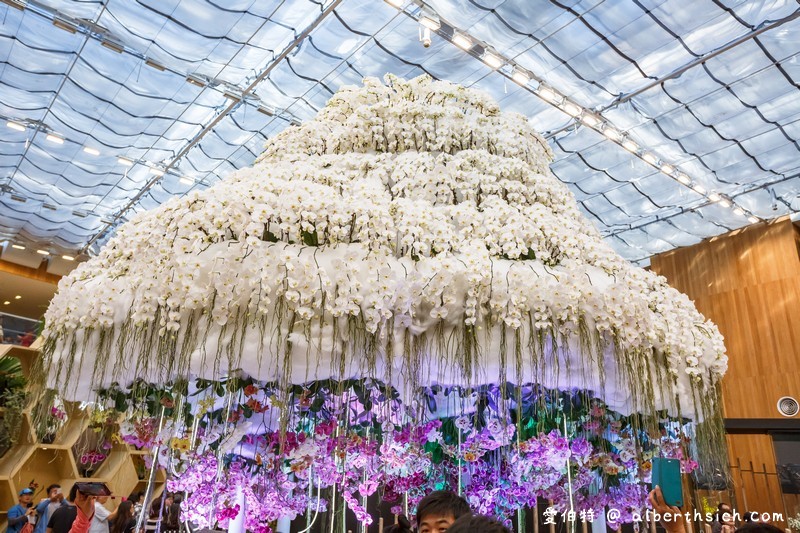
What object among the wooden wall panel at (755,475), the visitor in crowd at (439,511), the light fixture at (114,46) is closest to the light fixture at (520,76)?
the light fixture at (114,46)

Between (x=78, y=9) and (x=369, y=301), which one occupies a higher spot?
(x=78, y=9)

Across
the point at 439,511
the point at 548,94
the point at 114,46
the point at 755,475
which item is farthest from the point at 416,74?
the point at 755,475

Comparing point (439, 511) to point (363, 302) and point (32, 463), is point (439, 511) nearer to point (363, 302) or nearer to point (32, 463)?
point (363, 302)

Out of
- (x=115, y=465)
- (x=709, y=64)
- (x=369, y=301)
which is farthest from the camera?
(x=115, y=465)

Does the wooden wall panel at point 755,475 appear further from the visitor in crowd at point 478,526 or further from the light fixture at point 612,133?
the visitor in crowd at point 478,526

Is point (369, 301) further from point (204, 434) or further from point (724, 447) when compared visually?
point (724, 447)

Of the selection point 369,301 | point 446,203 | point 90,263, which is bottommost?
point 369,301

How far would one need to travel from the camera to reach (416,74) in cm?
722

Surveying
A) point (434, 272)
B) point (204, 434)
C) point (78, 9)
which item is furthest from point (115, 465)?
point (434, 272)

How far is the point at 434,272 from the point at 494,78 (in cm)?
576

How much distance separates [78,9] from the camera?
20.2 ft

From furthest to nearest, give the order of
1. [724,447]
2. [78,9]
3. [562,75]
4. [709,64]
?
1. [562,75]
2. [709,64]
3. [78,9]
4. [724,447]

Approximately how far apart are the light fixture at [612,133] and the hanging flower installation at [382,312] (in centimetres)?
546

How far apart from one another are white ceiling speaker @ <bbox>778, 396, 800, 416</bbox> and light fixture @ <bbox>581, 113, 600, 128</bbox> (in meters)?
6.04
